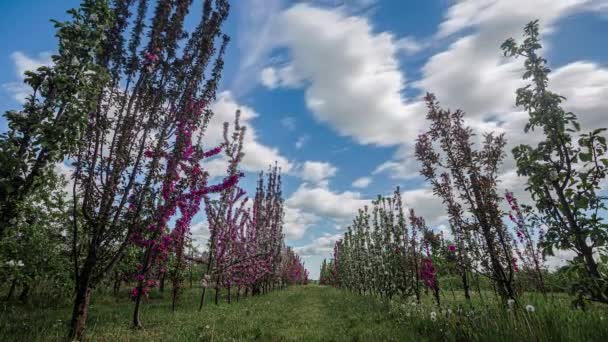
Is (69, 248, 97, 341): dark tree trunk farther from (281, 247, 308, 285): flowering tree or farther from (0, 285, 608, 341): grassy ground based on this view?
(281, 247, 308, 285): flowering tree

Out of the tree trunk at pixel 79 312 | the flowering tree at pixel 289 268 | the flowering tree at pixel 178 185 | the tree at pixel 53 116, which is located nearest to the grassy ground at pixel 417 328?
the tree trunk at pixel 79 312

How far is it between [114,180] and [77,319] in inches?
121

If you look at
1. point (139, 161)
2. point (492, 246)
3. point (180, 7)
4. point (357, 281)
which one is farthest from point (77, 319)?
point (357, 281)

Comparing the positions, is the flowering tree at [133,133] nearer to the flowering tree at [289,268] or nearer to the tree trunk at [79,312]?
the tree trunk at [79,312]

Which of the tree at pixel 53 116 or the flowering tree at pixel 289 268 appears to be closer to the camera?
the tree at pixel 53 116

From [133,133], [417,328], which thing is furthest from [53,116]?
[417,328]

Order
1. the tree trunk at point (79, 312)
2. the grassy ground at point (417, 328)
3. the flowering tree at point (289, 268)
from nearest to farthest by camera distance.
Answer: the grassy ground at point (417, 328)
the tree trunk at point (79, 312)
the flowering tree at point (289, 268)

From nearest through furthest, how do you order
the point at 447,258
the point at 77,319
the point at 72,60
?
the point at 72,60 → the point at 77,319 → the point at 447,258

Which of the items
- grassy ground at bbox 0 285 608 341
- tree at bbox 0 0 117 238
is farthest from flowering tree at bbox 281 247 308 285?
tree at bbox 0 0 117 238

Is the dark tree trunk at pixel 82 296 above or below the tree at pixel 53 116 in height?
below

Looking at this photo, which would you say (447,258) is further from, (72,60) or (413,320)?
(72,60)

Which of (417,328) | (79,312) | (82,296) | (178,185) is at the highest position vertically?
(178,185)

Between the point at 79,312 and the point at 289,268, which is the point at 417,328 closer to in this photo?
the point at 79,312

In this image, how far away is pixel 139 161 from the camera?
6.71 m
